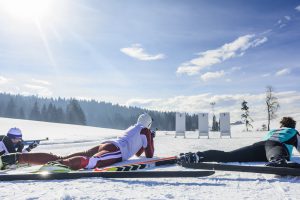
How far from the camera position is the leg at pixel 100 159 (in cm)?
508

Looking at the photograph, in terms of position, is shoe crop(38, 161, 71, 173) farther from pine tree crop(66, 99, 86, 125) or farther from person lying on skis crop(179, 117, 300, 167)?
pine tree crop(66, 99, 86, 125)

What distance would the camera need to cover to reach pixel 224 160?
5.80 m

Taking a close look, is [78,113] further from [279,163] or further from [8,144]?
[279,163]

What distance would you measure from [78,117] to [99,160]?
88855 mm

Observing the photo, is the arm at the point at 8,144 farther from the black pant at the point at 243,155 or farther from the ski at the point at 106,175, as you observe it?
the black pant at the point at 243,155

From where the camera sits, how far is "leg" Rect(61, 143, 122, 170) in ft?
16.7

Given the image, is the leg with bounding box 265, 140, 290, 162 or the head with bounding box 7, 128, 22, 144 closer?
the leg with bounding box 265, 140, 290, 162

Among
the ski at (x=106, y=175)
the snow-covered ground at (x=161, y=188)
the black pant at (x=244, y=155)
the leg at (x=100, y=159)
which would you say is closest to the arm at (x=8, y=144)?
the leg at (x=100, y=159)

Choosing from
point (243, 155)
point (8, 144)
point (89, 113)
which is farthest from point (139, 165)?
point (89, 113)

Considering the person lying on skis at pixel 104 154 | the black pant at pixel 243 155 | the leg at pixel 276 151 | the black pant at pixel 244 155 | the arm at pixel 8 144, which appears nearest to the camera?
the leg at pixel 276 151

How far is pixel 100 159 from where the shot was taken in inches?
220

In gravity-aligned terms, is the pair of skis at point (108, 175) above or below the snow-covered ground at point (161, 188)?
above

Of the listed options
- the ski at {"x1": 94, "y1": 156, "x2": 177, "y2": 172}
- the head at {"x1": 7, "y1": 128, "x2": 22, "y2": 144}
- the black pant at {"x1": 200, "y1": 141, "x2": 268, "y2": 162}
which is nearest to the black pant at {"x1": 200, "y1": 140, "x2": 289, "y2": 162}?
the black pant at {"x1": 200, "y1": 141, "x2": 268, "y2": 162}

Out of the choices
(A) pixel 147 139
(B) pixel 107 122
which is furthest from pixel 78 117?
(A) pixel 147 139
